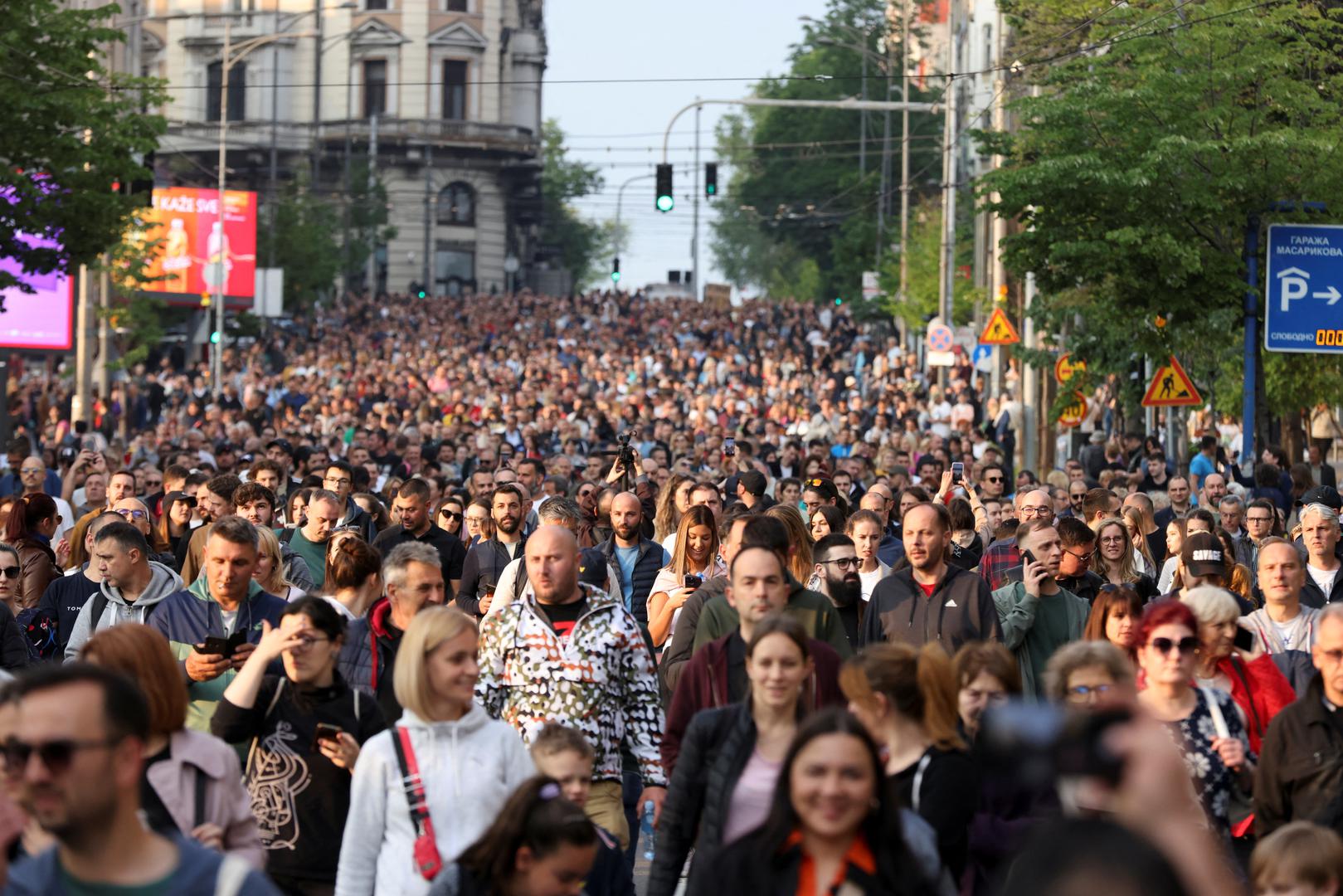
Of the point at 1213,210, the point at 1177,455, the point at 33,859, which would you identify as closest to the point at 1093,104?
the point at 1213,210

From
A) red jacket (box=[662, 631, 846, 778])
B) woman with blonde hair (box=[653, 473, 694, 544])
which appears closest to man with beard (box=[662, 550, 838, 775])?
red jacket (box=[662, 631, 846, 778])

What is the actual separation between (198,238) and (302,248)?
37.1ft

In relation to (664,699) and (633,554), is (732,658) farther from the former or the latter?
(633,554)

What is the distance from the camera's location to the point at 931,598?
9.93 meters

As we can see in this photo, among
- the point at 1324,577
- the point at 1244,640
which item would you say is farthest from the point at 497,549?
the point at 1244,640

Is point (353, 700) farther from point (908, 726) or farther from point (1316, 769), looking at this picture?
point (1316, 769)

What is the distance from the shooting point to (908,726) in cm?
646

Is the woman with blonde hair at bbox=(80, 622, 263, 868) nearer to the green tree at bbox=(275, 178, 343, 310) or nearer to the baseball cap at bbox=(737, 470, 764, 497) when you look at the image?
the baseball cap at bbox=(737, 470, 764, 497)

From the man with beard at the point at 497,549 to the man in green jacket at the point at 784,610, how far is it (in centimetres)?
398

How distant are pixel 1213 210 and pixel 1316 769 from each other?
55.9 ft

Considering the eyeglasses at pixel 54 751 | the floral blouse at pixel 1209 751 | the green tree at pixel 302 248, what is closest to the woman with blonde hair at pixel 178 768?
the eyeglasses at pixel 54 751

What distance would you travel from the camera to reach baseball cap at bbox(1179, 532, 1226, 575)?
11070 mm

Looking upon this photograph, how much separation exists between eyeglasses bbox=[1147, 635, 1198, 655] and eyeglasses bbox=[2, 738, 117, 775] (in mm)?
3581

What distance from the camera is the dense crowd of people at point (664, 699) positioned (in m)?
4.51
